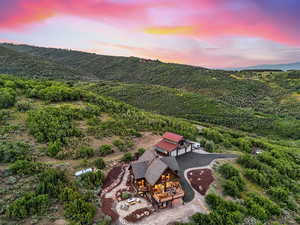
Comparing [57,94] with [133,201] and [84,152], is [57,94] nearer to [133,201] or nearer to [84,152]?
[84,152]

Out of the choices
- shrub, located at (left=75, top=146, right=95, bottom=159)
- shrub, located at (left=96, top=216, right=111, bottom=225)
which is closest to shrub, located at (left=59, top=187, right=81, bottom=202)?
shrub, located at (left=96, top=216, right=111, bottom=225)

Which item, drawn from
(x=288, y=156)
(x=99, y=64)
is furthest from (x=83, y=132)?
(x=99, y=64)

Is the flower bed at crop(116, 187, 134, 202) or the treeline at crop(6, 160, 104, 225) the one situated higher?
the treeline at crop(6, 160, 104, 225)

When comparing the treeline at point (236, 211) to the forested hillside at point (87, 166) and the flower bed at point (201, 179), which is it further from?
the flower bed at point (201, 179)

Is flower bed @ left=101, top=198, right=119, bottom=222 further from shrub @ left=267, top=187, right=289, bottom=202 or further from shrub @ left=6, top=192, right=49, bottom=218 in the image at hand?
shrub @ left=267, top=187, right=289, bottom=202

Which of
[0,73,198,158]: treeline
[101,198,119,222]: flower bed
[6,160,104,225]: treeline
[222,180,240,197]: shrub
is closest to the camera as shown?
[6,160,104,225]: treeline

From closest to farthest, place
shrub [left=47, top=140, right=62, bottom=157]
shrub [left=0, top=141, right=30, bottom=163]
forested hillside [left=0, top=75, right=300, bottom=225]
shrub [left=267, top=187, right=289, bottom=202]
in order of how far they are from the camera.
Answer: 1. forested hillside [left=0, top=75, right=300, bottom=225]
2. shrub [left=0, top=141, right=30, bottom=163]
3. shrub [left=267, top=187, right=289, bottom=202]
4. shrub [left=47, top=140, right=62, bottom=157]

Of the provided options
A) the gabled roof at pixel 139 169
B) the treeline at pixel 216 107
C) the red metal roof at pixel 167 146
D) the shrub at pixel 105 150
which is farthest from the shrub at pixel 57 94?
the treeline at pixel 216 107
